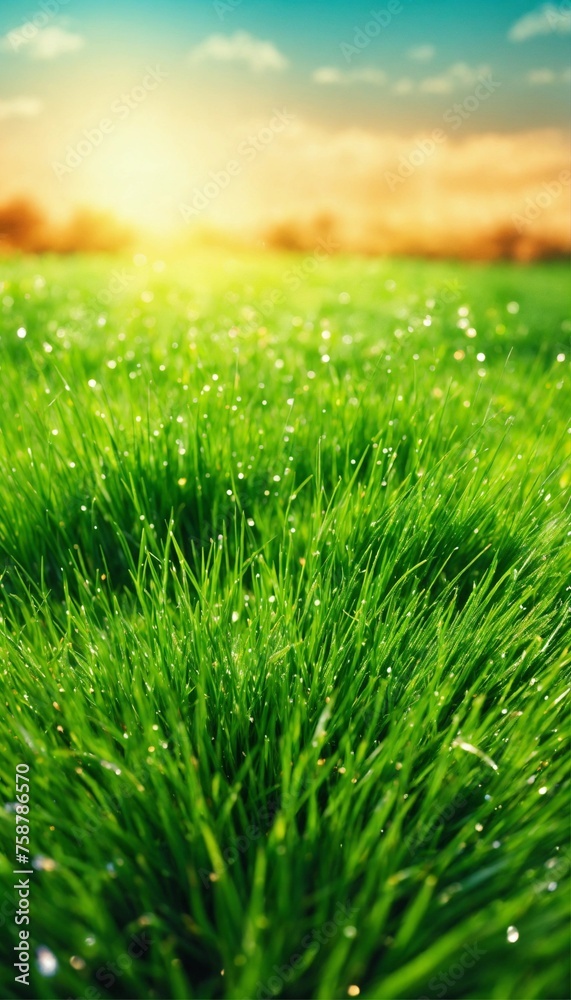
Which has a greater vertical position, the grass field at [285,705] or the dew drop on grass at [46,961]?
the grass field at [285,705]

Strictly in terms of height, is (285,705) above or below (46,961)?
above

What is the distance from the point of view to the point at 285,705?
5.18 feet

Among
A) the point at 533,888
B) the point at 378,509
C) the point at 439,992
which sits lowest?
the point at 439,992

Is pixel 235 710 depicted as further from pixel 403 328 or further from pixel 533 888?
pixel 403 328

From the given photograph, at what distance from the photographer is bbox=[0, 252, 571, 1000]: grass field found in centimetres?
123

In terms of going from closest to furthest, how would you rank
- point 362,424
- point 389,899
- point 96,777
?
point 389,899 < point 96,777 < point 362,424

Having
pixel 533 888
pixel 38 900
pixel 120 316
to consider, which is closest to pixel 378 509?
pixel 533 888

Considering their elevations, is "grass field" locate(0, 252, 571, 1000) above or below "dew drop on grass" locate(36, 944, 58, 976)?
above

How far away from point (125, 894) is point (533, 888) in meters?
0.67

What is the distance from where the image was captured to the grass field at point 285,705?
1.23m

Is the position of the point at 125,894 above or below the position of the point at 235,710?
below

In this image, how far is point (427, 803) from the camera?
1391mm

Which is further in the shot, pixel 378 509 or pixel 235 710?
pixel 378 509

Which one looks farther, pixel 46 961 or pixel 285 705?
pixel 285 705
